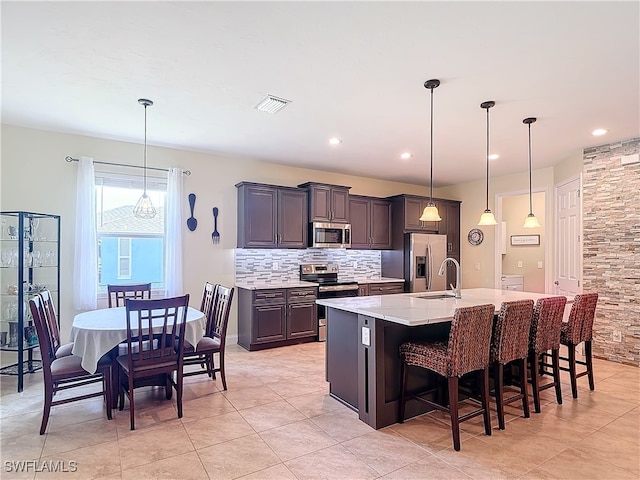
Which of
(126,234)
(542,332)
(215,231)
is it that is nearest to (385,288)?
(215,231)

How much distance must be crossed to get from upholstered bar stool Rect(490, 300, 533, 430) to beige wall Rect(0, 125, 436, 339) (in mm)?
3679

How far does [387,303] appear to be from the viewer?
3.24 m

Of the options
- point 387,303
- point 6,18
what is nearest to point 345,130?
point 387,303

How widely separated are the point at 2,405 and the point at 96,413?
2.92 feet

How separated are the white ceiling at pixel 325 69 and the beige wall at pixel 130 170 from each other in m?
0.25

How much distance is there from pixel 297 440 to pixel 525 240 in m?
6.64

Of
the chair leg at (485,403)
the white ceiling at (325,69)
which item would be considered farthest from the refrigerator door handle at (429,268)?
the chair leg at (485,403)

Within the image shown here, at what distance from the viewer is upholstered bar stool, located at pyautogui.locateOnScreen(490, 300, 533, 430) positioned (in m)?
2.84

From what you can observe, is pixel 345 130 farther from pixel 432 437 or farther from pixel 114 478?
pixel 114 478

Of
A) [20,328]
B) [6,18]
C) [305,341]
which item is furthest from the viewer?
[305,341]

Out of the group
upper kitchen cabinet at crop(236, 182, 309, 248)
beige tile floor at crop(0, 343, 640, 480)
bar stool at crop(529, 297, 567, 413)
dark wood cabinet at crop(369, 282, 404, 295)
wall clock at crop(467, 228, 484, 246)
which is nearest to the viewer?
beige tile floor at crop(0, 343, 640, 480)

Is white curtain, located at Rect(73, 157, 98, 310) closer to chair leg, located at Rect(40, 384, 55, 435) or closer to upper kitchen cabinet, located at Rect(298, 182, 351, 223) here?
chair leg, located at Rect(40, 384, 55, 435)

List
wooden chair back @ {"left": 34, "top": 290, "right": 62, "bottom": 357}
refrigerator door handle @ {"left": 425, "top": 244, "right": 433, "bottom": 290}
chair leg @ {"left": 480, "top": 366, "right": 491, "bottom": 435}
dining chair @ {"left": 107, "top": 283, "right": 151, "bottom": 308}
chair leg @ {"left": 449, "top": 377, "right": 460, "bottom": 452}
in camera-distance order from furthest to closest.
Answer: refrigerator door handle @ {"left": 425, "top": 244, "right": 433, "bottom": 290}, dining chair @ {"left": 107, "top": 283, "right": 151, "bottom": 308}, wooden chair back @ {"left": 34, "top": 290, "right": 62, "bottom": 357}, chair leg @ {"left": 480, "top": 366, "right": 491, "bottom": 435}, chair leg @ {"left": 449, "top": 377, "right": 460, "bottom": 452}

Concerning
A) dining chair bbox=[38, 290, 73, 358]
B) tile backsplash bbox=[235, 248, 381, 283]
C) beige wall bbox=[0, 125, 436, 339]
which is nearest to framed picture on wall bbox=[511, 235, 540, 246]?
tile backsplash bbox=[235, 248, 381, 283]
